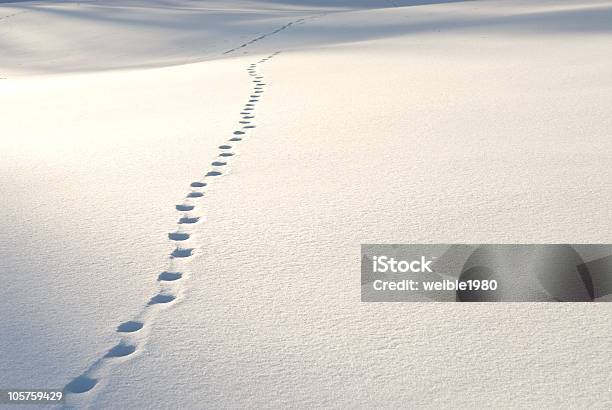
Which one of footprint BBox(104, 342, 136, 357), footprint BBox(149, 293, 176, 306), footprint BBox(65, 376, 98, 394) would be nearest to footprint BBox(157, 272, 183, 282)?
footprint BBox(149, 293, 176, 306)

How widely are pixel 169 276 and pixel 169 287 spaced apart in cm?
8

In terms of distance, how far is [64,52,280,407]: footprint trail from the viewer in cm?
176

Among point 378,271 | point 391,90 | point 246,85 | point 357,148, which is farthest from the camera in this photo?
point 246,85

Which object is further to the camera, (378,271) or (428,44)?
(428,44)

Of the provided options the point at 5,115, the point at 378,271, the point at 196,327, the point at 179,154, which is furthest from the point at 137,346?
the point at 5,115

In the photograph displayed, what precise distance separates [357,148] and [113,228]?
1319 mm

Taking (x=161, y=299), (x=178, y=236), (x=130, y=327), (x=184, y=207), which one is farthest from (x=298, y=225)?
(x=130, y=327)

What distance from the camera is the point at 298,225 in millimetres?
2682

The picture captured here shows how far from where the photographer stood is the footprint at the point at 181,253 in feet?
8.08

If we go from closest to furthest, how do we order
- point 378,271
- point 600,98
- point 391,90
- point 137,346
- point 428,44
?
point 137,346, point 378,271, point 600,98, point 391,90, point 428,44

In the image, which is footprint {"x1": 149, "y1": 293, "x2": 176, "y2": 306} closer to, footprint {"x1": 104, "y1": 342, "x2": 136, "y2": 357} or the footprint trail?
the footprint trail

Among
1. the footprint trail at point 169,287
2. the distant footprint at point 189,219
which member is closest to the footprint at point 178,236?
the footprint trail at point 169,287

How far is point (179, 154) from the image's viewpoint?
3.71m

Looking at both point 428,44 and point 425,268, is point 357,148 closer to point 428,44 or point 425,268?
point 425,268
